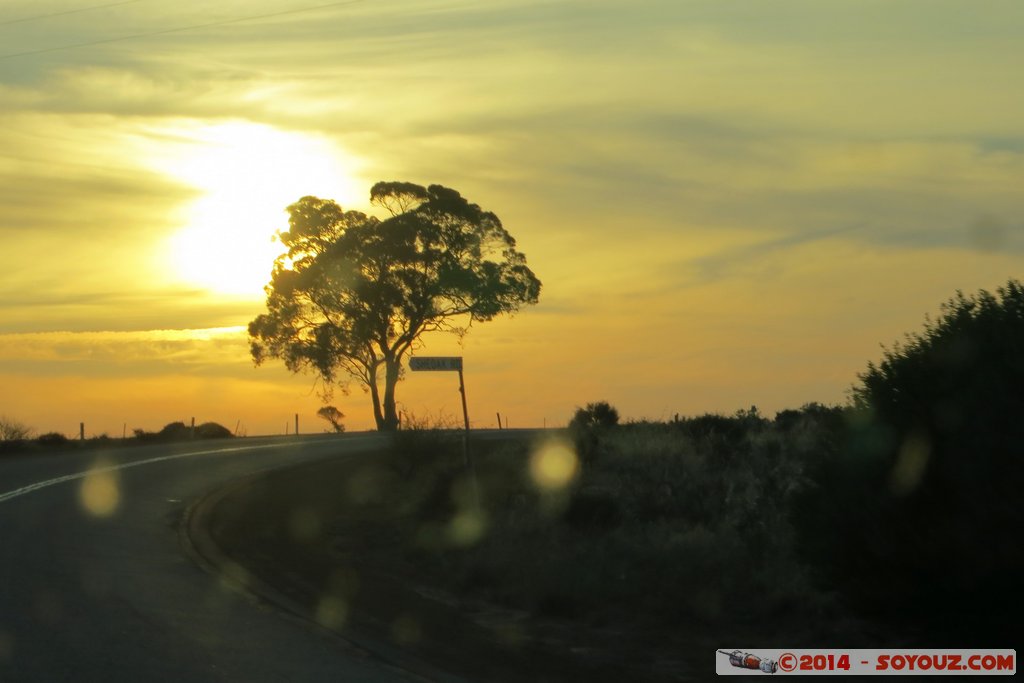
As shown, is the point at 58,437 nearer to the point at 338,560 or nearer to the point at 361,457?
the point at 361,457

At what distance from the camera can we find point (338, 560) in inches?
644

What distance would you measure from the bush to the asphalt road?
4361mm

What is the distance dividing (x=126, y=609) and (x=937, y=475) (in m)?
8.06

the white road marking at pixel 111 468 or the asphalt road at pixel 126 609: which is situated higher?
the white road marking at pixel 111 468

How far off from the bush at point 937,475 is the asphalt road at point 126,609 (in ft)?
14.3

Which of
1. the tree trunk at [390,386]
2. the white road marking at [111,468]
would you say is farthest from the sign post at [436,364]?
the tree trunk at [390,386]

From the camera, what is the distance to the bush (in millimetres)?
9219

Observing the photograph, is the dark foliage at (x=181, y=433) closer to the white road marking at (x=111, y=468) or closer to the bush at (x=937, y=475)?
the white road marking at (x=111, y=468)

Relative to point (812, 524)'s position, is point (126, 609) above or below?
below

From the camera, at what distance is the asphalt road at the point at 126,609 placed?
31.1ft

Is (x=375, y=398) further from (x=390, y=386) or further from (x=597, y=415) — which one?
(x=597, y=415)

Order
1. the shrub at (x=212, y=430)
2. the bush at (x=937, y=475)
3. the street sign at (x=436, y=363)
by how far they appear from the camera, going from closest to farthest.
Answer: the bush at (x=937, y=475) < the street sign at (x=436, y=363) < the shrub at (x=212, y=430)

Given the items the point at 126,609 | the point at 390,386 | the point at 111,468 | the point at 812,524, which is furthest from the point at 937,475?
the point at 390,386

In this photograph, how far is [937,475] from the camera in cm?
982
